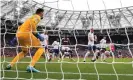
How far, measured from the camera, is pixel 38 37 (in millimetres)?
7871

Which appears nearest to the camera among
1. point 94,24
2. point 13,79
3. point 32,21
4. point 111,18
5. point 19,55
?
point 13,79

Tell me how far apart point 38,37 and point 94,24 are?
2933 centimetres

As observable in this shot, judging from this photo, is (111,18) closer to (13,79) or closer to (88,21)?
(88,21)

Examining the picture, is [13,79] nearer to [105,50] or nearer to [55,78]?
[55,78]

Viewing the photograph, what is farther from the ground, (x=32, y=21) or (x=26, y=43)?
(x=32, y=21)

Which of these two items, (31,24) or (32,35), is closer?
(31,24)

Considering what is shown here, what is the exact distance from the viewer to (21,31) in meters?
7.80

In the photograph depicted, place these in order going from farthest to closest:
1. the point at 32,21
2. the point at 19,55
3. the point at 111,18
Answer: the point at 111,18
the point at 19,55
the point at 32,21

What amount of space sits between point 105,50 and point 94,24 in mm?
19741

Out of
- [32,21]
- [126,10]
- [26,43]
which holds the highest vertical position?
[126,10]

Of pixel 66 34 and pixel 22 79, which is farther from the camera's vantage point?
pixel 66 34

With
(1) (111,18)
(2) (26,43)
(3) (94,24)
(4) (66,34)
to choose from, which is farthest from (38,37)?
(1) (111,18)

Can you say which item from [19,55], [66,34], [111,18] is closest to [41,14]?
[19,55]

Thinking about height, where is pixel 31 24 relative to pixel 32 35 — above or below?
above
